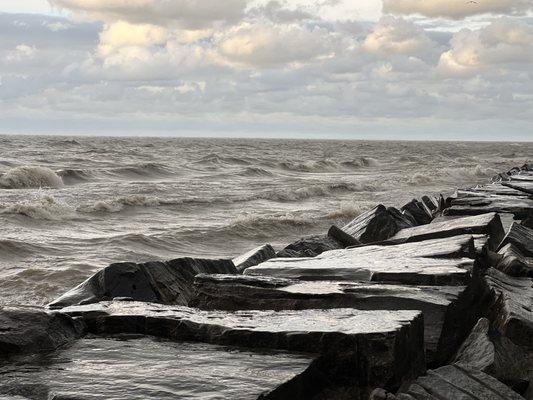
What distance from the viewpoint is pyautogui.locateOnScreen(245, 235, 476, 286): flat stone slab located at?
4.16 meters

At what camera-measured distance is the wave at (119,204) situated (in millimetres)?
15125

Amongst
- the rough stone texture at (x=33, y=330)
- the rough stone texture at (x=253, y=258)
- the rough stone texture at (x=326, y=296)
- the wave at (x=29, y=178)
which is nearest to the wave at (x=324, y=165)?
the wave at (x=29, y=178)

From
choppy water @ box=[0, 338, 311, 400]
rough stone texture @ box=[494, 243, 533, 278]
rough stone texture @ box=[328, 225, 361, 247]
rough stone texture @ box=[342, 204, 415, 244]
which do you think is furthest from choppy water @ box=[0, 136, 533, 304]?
rough stone texture @ box=[494, 243, 533, 278]

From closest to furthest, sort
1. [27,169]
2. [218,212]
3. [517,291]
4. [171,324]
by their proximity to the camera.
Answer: [171,324]
[517,291]
[218,212]
[27,169]

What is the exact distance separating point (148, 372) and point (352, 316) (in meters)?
1.04

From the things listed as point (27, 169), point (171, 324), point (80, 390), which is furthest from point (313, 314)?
point (27, 169)

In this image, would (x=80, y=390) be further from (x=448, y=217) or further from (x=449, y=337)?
(x=448, y=217)

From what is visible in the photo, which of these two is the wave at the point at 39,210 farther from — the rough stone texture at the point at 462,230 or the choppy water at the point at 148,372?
the choppy water at the point at 148,372

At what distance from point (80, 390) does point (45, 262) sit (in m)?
6.48

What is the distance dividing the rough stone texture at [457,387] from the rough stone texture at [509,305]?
0.75m

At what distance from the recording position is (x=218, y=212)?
1520 cm

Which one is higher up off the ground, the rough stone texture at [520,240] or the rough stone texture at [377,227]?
the rough stone texture at [520,240]

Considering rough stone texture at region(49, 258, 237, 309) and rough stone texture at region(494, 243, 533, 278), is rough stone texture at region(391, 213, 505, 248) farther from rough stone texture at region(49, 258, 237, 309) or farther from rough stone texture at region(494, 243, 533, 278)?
rough stone texture at region(49, 258, 237, 309)

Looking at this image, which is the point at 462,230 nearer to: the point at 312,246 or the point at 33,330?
the point at 312,246
